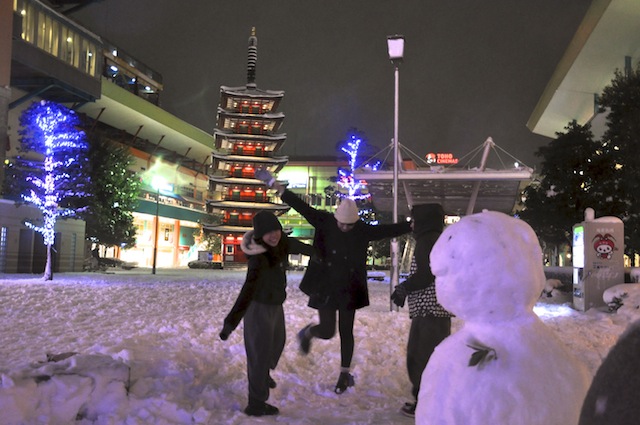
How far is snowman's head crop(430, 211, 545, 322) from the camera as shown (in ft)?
6.52

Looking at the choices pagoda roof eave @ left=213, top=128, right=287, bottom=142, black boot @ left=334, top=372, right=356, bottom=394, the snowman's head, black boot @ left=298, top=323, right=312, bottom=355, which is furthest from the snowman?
pagoda roof eave @ left=213, top=128, right=287, bottom=142

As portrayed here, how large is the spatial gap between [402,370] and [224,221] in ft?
157

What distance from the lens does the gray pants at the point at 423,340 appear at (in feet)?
15.0

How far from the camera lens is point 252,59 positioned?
208ft

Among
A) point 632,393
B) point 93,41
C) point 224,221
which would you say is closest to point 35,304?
point 632,393

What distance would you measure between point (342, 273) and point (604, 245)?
9.21 meters

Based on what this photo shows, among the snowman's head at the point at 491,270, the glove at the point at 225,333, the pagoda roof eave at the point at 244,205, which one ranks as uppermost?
the pagoda roof eave at the point at 244,205

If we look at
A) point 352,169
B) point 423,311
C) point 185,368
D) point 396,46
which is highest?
point 352,169

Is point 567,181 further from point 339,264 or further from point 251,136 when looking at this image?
point 251,136

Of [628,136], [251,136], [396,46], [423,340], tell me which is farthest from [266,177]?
[251,136]

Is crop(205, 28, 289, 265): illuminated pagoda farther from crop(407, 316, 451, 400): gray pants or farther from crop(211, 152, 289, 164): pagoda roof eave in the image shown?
crop(407, 316, 451, 400): gray pants

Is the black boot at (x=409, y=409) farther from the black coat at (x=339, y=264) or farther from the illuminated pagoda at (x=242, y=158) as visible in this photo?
the illuminated pagoda at (x=242, y=158)

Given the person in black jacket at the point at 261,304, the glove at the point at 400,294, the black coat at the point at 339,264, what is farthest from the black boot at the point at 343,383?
the glove at the point at 400,294

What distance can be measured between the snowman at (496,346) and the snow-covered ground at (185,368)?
171 millimetres
